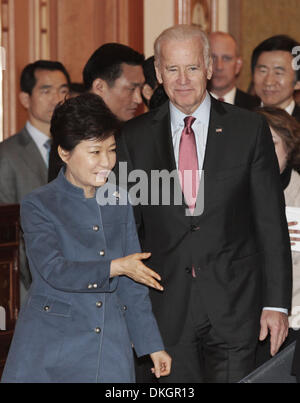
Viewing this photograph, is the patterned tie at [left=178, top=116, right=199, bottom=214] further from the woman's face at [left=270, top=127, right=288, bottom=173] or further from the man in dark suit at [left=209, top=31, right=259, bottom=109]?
the man in dark suit at [left=209, top=31, right=259, bottom=109]

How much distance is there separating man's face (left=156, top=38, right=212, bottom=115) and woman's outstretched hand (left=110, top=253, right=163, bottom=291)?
87 cm

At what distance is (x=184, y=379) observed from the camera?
346 cm

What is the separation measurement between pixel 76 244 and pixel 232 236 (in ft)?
2.35

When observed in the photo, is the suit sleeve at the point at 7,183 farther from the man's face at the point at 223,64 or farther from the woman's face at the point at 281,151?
the man's face at the point at 223,64

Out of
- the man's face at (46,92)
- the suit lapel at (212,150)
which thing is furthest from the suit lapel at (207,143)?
the man's face at (46,92)

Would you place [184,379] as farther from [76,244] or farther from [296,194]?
[296,194]

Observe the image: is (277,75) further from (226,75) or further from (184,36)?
(184,36)

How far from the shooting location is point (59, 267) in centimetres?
291

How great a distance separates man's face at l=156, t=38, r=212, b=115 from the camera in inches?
135

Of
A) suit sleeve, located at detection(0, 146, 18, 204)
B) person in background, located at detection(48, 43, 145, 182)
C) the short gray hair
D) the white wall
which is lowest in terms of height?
suit sleeve, located at detection(0, 146, 18, 204)

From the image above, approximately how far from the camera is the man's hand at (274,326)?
3383 millimetres

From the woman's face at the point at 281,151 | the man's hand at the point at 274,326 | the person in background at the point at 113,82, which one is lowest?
the man's hand at the point at 274,326

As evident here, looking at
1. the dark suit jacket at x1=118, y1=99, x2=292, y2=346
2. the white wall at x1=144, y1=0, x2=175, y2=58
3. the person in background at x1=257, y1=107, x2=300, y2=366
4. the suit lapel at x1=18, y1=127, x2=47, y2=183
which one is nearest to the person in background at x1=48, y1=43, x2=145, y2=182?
the suit lapel at x1=18, y1=127, x2=47, y2=183

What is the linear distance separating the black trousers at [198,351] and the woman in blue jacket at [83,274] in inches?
14.0
